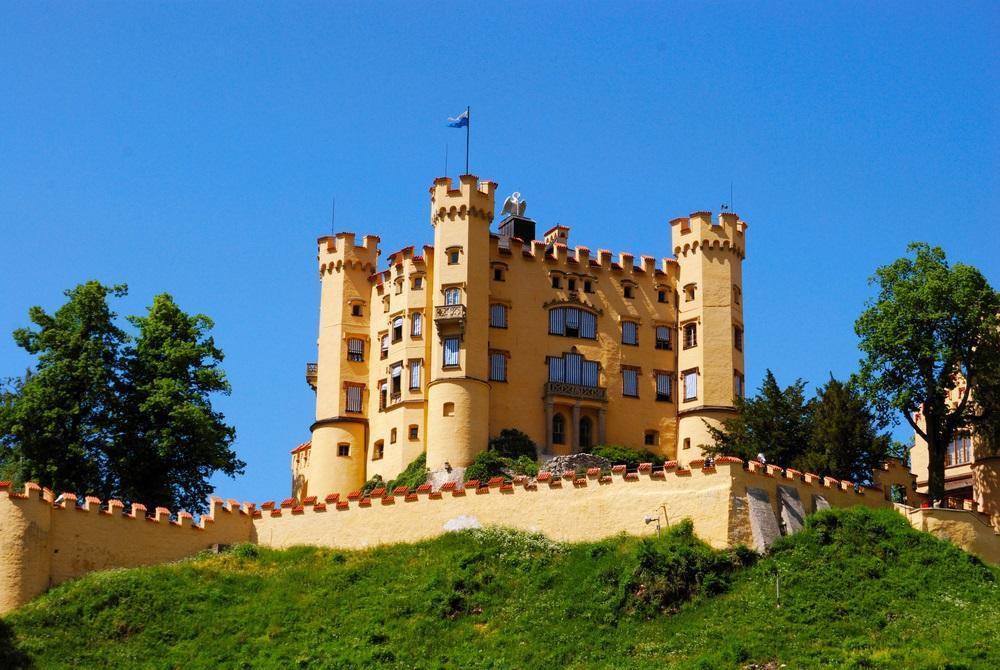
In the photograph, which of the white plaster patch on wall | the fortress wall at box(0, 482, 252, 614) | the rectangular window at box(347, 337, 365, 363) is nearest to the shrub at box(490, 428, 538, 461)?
the rectangular window at box(347, 337, 365, 363)

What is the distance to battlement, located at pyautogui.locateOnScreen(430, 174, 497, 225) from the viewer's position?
80875 millimetres

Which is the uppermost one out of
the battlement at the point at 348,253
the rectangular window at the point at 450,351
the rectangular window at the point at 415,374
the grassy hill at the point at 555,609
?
the battlement at the point at 348,253

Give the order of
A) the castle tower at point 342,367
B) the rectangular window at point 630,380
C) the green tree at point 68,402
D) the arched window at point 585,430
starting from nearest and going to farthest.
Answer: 1. the green tree at point 68,402
2. the castle tower at point 342,367
3. the arched window at point 585,430
4. the rectangular window at point 630,380

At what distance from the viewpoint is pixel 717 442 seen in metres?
74.4

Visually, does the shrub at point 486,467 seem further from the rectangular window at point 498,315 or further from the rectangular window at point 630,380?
the rectangular window at point 630,380

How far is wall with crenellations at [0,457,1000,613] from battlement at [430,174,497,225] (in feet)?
63.7

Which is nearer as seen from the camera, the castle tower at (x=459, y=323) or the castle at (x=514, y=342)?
the castle tower at (x=459, y=323)

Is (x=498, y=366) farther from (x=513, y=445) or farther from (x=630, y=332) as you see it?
(x=630, y=332)

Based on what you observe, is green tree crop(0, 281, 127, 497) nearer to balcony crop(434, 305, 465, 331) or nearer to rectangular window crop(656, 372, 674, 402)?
balcony crop(434, 305, 465, 331)

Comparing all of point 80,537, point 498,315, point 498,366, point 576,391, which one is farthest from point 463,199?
→ point 80,537

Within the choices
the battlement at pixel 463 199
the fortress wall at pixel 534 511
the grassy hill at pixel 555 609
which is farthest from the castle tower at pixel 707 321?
the grassy hill at pixel 555 609

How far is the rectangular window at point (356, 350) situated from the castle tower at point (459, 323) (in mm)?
4333

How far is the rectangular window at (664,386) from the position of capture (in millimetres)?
82750

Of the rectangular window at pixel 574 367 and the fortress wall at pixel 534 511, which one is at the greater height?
the rectangular window at pixel 574 367
